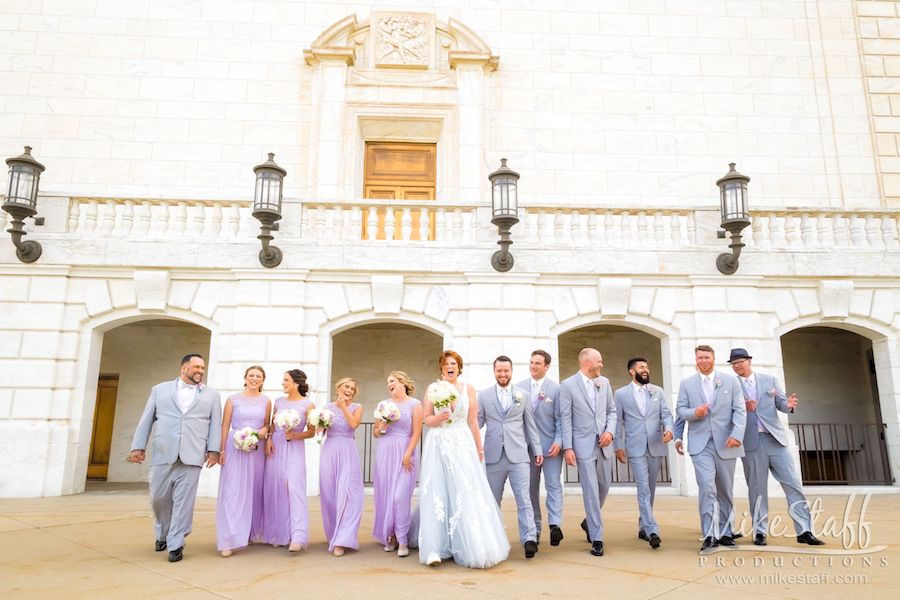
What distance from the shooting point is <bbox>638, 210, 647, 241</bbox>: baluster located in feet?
36.2

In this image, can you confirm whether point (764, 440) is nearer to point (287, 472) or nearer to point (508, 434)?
point (508, 434)

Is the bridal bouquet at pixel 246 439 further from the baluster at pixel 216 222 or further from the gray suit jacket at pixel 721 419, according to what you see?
the baluster at pixel 216 222

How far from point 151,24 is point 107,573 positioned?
41.7 feet

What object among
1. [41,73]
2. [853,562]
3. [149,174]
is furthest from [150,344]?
[853,562]

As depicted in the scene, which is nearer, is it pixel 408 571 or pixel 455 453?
pixel 408 571

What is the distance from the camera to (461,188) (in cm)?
1332

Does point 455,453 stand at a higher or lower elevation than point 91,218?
lower

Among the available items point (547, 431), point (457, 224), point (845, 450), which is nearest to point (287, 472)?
point (547, 431)

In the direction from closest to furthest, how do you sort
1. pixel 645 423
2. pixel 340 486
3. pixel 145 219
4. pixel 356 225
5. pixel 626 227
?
pixel 340 486, pixel 645 423, pixel 145 219, pixel 356 225, pixel 626 227

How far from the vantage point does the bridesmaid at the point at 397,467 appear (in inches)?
230

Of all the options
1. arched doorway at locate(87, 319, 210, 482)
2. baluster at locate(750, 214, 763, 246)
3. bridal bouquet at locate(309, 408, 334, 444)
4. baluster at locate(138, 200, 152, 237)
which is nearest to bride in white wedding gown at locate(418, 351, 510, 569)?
bridal bouquet at locate(309, 408, 334, 444)

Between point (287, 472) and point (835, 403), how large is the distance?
482 inches

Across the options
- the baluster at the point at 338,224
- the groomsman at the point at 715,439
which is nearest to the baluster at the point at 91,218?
the baluster at the point at 338,224

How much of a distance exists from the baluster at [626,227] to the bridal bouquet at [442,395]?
6.53 meters
